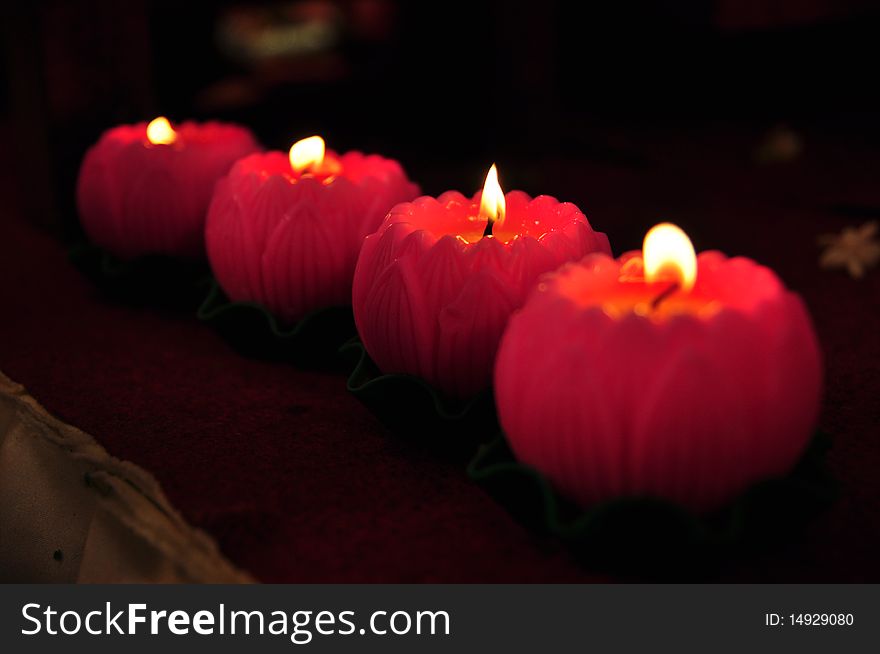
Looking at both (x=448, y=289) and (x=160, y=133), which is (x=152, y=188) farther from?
(x=448, y=289)

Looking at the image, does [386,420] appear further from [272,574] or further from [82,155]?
[82,155]

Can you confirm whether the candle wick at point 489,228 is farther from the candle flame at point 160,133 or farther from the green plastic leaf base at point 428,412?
the candle flame at point 160,133

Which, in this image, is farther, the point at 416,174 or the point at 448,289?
the point at 416,174

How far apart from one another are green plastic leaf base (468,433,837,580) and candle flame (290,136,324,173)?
1.75 ft

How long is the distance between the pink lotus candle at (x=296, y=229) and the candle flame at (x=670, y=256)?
1.45ft

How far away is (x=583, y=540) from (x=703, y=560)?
3.6 inches

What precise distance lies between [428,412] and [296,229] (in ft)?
1.00

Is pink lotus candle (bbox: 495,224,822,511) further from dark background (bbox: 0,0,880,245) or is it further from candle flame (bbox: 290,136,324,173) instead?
dark background (bbox: 0,0,880,245)

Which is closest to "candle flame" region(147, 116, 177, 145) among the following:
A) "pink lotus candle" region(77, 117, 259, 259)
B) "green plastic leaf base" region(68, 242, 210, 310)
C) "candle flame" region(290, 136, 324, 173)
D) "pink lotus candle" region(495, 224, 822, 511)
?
"pink lotus candle" region(77, 117, 259, 259)

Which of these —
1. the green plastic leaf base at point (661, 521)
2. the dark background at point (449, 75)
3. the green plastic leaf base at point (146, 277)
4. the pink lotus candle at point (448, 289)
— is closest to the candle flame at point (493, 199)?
the pink lotus candle at point (448, 289)

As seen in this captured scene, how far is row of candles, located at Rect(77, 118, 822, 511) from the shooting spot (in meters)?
0.75

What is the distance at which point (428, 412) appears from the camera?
975 mm

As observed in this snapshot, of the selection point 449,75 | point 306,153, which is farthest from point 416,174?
point 306,153

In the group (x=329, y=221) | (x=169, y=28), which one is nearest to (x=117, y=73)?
(x=329, y=221)
